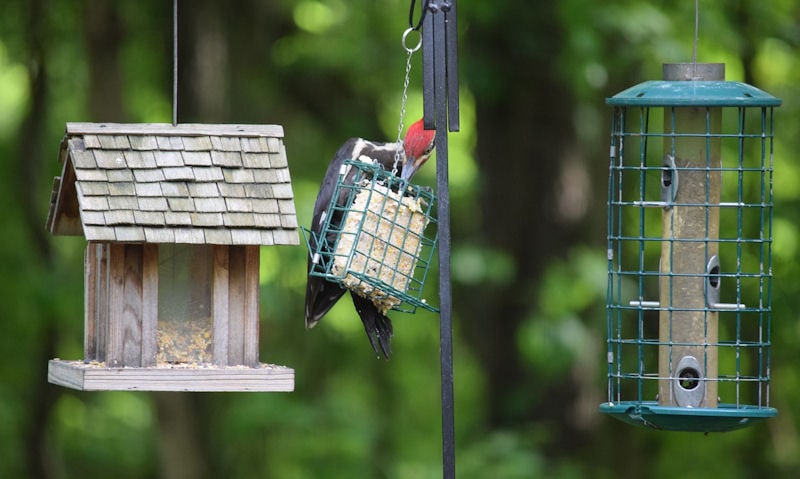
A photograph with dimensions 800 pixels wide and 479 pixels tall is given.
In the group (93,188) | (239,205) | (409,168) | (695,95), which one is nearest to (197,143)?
(239,205)

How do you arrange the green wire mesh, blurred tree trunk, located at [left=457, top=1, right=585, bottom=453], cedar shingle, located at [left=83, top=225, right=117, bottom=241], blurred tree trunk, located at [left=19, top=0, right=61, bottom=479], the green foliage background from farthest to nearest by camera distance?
blurred tree trunk, located at [left=19, top=0, right=61, bottom=479] → blurred tree trunk, located at [left=457, top=1, right=585, bottom=453] → the green foliage background → the green wire mesh → cedar shingle, located at [left=83, top=225, right=117, bottom=241]

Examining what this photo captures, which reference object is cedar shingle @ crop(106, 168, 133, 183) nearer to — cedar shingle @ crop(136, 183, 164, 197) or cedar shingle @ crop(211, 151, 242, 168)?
cedar shingle @ crop(136, 183, 164, 197)

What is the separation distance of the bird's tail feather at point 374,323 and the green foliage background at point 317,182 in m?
3.42

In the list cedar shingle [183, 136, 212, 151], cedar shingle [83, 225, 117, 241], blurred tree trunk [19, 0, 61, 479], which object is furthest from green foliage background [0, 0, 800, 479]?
cedar shingle [83, 225, 117, 241]

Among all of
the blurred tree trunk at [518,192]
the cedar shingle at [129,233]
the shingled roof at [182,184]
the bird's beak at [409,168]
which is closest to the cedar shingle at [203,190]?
the shingled roof at [182,184]

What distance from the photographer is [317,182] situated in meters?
10.2

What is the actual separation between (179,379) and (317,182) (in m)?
6.36

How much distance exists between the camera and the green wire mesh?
14.0ft

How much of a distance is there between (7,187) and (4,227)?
14.9 inches

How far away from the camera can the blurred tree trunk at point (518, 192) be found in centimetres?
880

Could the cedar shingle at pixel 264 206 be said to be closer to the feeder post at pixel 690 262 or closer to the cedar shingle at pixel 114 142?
the cedar shingle at pixel 114 142

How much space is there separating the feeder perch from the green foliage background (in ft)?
12.9

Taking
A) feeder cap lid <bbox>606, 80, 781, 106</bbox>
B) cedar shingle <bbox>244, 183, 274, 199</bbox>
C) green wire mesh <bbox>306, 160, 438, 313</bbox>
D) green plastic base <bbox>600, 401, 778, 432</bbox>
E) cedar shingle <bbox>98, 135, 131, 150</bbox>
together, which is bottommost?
green plastic base <bbox>600, 401, 778, 432</bbox>

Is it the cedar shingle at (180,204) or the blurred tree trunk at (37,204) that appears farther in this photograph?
the blurred tree trunk at (37,204)
